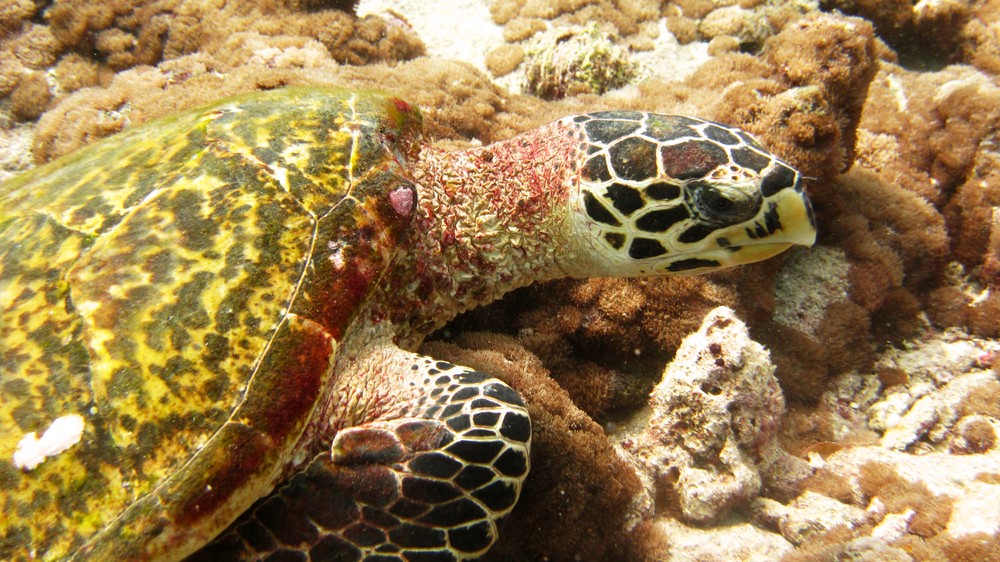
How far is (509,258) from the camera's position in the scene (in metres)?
2.25

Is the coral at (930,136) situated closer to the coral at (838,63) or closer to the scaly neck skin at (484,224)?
the coral at (838,63)

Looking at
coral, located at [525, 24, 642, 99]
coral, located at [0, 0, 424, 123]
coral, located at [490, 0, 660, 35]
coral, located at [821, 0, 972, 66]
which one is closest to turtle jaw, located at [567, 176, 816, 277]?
coral, located at [525, 24, 642, 99]

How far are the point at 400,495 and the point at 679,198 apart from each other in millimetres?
1514

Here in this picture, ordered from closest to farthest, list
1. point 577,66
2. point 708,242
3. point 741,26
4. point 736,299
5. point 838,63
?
point 708,242 → point 736,299 → point 838,63 → point 577,66 → point 741,26

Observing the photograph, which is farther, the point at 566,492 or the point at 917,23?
the point at 917,23

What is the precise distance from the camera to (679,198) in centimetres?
194

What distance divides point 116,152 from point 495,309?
5.99 ft

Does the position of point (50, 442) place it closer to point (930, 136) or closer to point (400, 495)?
point (400, 495)

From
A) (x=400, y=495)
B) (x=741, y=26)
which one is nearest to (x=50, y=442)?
(x=400, y=495)

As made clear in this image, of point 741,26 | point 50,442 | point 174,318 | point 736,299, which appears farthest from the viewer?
point 741,26

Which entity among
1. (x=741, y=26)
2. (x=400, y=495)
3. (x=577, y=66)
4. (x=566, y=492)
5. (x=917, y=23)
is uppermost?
(x=917, y=23)

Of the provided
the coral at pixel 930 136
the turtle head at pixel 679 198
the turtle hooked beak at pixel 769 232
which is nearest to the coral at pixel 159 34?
the turtle head at pixel 679 198

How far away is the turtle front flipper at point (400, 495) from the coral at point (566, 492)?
0.28 metres

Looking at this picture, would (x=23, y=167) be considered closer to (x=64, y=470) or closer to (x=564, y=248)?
(x=64, y=470)
